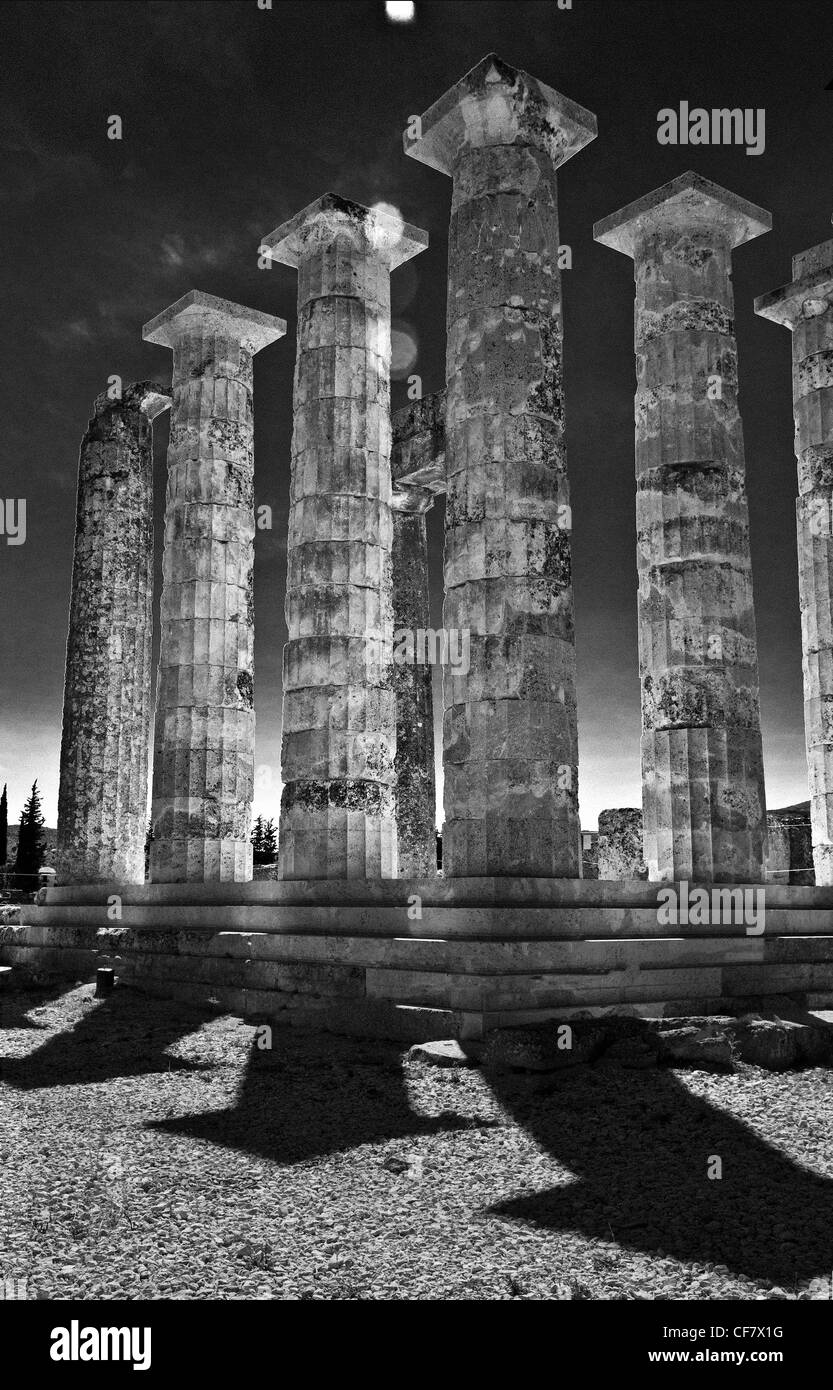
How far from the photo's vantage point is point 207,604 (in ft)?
61.0

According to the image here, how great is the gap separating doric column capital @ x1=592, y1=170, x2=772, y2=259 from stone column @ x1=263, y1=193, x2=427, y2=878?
281 cm

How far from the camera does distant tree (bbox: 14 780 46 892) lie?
40500 mm

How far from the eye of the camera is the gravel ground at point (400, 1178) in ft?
17.2

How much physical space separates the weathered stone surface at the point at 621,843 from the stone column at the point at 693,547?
5.52 m

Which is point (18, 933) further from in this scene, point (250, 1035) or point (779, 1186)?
point (779, 1186)

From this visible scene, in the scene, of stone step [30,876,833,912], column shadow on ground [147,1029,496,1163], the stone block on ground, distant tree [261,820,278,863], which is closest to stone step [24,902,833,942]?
stone step [30,876,833,912]

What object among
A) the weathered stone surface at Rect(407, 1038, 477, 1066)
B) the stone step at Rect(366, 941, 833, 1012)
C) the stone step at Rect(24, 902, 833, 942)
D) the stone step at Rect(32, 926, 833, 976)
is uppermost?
the stone step at Rect(24, 902, 833, 942)

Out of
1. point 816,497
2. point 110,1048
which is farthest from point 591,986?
point 816,497

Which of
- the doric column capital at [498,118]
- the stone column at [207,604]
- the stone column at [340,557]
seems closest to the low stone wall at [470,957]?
the stone column at [340,557]

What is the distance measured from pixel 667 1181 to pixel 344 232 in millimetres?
13454

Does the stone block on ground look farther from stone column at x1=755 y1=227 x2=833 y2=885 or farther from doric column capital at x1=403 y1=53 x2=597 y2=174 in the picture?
doric column capital at x1=403 y1=53 x2=597 y2=174

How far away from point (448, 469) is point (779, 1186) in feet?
28.5
